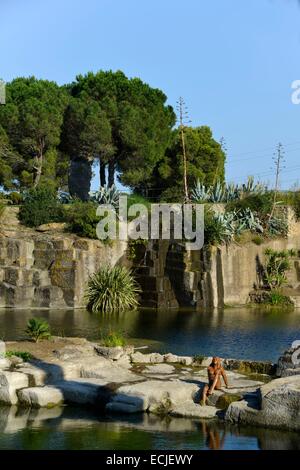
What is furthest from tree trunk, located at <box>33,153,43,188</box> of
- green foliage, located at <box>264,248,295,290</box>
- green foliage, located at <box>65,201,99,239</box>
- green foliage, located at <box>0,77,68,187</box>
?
green foliage, located at <box>264,248,295,290</box>

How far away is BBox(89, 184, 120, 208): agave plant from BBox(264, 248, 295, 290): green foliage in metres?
8.35

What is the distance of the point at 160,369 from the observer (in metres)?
18.7

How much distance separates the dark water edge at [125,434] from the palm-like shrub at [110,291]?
17.8m

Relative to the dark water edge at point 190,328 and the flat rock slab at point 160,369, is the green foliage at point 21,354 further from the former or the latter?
the dark water edge at point 190,328

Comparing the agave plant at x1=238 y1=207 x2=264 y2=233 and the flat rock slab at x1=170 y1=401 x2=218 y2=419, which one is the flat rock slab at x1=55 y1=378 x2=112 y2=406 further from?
the agave plant at x1=238 y1=207 x2=264 y2=233

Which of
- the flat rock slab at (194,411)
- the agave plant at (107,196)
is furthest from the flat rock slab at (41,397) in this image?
the agave plant at (107,196)

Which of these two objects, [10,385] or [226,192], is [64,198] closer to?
[226,192]

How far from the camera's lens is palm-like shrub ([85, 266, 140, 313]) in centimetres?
3381

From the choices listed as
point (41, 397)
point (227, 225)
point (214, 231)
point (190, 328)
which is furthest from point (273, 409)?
point (227, 225)

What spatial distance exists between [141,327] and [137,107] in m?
22.7

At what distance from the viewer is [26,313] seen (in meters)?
32.1
